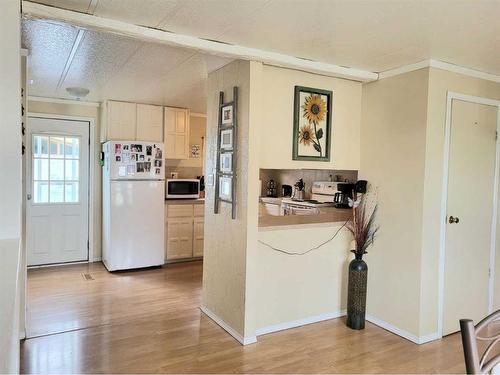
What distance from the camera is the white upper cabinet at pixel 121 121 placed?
4984mm

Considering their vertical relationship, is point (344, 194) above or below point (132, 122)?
below

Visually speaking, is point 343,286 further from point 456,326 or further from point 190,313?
point 190,313

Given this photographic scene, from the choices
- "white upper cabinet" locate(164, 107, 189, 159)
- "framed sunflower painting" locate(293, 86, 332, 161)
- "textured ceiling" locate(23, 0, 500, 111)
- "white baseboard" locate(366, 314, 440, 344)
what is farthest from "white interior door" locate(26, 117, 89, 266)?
"white baseboard" locate(366, 314, 440, 344)

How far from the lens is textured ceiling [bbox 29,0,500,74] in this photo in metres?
2.02

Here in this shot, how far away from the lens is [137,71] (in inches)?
136

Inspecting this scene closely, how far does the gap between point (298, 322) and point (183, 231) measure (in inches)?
104

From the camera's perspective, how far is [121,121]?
5.05 metres

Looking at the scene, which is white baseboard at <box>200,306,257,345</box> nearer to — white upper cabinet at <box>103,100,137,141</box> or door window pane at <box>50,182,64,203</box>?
white upper cabinet at <box>103,100,137,141</box>

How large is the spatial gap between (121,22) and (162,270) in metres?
3.57

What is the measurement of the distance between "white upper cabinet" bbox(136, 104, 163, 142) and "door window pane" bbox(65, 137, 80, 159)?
2.96 ft

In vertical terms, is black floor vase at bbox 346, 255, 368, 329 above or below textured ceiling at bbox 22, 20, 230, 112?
below

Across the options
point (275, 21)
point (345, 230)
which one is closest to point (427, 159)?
point (345, 230)

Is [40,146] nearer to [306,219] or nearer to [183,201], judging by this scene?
[183,201]

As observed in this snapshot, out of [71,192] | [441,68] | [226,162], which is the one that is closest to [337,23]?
[441,68]
